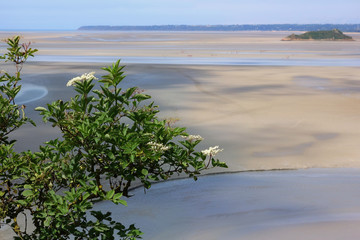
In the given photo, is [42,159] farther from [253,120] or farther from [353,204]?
[253,120]

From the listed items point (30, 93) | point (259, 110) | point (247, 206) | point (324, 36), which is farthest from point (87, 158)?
point (324, 36)

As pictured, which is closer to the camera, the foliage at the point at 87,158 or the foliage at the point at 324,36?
the foliage at the point at 87,158

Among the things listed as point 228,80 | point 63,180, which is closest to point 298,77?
point 228,80

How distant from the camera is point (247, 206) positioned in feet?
28.5

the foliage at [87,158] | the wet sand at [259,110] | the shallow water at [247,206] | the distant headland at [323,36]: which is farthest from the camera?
the distant headland at [323,36]

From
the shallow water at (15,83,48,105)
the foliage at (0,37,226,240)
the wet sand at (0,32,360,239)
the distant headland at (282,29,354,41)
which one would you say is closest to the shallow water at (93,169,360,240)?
the wet sand at (0,32,360,239)

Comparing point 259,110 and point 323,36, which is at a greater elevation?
point 323,36

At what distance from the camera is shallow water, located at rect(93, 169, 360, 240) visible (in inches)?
305

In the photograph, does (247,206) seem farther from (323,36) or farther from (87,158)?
(323,36)

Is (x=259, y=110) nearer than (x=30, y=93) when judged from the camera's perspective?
Yes

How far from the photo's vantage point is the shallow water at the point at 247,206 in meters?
7.75

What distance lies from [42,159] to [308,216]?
482 cm

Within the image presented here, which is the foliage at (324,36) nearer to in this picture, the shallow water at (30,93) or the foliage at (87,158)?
the shallow water at (30,93)

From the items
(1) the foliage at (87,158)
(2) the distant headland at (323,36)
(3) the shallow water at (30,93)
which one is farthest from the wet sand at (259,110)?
(2) the distant headland at (323,36)
